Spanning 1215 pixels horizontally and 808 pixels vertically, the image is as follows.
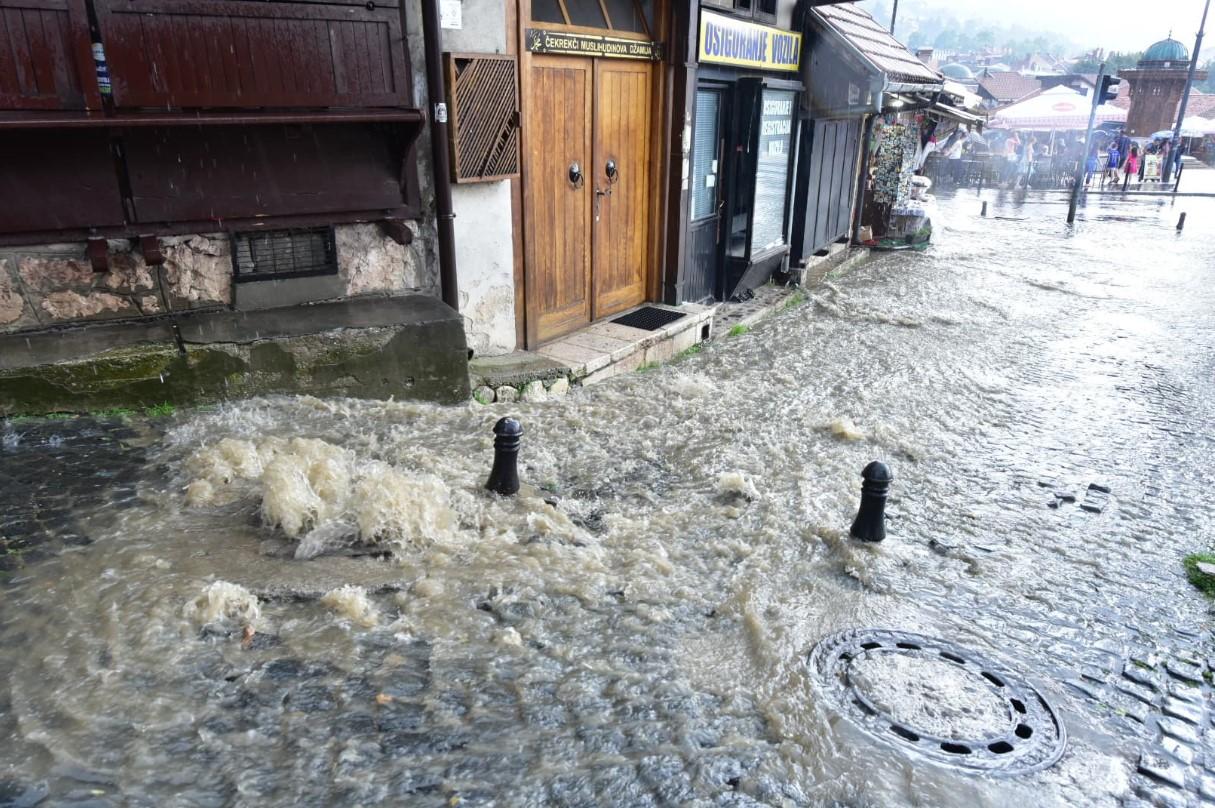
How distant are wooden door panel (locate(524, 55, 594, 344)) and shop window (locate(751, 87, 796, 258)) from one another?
3.61 metres

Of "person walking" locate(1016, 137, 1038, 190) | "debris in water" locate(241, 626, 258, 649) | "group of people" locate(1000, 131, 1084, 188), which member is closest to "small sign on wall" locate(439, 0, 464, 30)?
"debris in water" locate(241, 626, 258, 649)

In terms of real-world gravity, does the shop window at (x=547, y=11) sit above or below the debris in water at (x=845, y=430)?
above

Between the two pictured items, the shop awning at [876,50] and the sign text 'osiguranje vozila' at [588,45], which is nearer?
the sign text 'osiguranje vozila' at [588,45]

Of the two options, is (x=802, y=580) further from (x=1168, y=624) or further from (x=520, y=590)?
(x=1168, y=624)

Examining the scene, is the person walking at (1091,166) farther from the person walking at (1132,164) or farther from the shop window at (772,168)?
the shop window at (772,168)

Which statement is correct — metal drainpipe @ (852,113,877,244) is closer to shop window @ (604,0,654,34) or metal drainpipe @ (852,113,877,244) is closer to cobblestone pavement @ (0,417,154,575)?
shop window @ (604,0,654,34)

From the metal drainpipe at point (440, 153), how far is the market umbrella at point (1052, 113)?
29.6m

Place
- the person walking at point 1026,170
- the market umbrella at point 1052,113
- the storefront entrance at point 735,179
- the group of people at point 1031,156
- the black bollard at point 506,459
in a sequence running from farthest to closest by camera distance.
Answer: the group of people at point 1031,156 → the person walking at point 1026,170 → the market umbrella at point 1052,113 → the storefront entrance at point 735,179 → the black bollard at point 506,459

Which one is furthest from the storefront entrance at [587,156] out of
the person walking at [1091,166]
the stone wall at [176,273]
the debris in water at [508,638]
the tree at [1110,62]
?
the tree at [1110,62]

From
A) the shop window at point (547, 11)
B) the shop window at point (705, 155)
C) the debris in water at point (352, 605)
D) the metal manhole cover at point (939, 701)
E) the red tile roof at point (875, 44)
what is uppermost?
the red tile roof at point (875, 44)

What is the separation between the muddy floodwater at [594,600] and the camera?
3.22 m

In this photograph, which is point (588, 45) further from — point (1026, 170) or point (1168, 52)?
point (1168, 52)

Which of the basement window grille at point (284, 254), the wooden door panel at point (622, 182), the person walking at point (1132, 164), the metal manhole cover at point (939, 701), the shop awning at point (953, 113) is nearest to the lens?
the metal manhole cover at point (939, 701)

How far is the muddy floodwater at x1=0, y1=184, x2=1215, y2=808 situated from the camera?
3217mm
